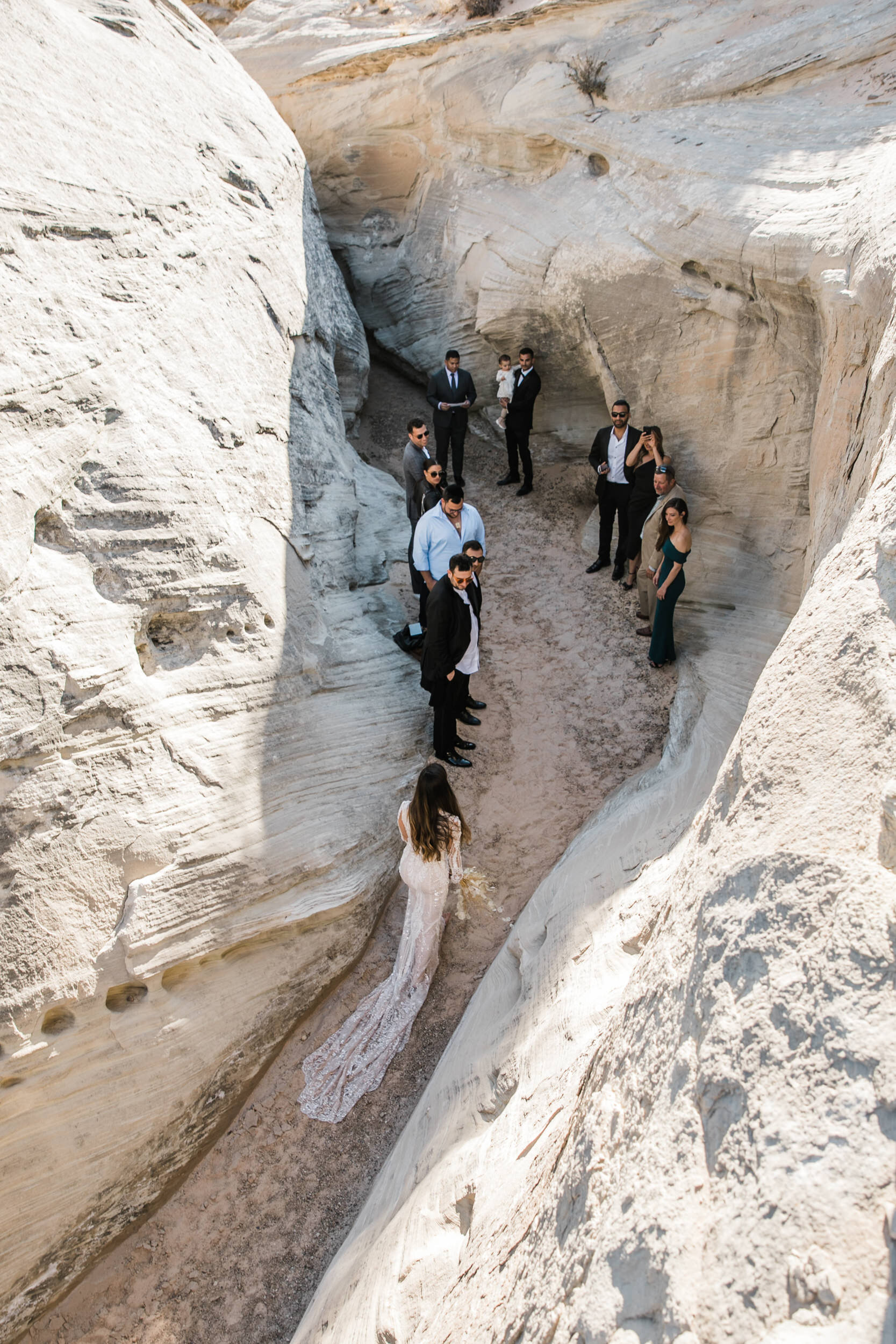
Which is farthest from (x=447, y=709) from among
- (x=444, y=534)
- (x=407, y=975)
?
(x=407, y=975)

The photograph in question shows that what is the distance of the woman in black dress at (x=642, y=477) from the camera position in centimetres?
722

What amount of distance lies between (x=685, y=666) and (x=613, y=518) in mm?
1796

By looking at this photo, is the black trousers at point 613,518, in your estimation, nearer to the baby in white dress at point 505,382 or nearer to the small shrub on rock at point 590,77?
the baby in white dress at point 505,382

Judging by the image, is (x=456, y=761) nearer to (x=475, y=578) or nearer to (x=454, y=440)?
(x=475, y=578)

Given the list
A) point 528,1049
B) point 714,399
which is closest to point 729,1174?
point 528,1049

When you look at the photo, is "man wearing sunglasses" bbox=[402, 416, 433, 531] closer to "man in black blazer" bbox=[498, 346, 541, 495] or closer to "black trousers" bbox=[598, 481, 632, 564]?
"black trousers" bbox=[598, 481, 632, 564]

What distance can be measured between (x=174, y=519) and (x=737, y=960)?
4228 mm

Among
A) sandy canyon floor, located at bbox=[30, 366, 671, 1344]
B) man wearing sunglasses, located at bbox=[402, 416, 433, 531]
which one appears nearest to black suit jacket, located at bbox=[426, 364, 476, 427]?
man wearing sunglasses, located at bbox=[402, 416, 433, 531]

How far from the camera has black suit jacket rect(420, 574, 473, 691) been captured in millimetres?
5598

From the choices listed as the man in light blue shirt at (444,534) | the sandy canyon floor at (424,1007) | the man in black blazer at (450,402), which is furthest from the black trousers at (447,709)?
the man in black blazer at (450,402)

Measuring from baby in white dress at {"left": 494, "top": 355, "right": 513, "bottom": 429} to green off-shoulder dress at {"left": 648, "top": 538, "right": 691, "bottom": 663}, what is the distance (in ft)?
9.75

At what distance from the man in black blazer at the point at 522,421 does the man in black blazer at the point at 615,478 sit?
3.56 feet

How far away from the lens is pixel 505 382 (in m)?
8.69

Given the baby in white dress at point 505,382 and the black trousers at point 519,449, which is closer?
the baby in white dress at point 505,382
